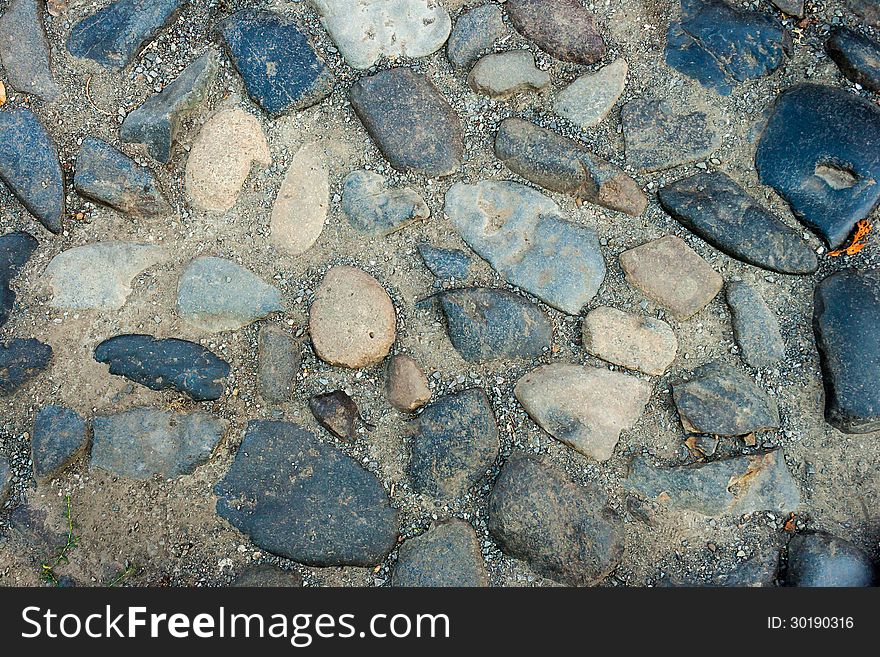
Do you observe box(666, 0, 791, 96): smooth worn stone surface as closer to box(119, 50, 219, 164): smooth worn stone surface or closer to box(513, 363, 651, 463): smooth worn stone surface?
box(513, 363, 651, 463): smooth worn stone surface

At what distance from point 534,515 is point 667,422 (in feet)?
1.61

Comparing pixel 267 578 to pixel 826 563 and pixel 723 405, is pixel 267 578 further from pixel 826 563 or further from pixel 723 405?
pixel 826 563

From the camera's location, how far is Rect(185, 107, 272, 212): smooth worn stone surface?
233cm

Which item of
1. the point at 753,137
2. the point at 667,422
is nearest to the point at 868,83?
the point at 753,137

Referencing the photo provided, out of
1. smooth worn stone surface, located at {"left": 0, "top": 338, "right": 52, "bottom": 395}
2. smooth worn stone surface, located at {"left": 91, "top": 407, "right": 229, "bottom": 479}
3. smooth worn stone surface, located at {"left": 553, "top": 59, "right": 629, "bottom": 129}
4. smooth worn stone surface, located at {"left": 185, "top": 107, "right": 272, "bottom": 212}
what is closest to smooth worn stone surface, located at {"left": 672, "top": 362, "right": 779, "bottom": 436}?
smooth worn stone surface, located at {"left": 553, "top": 59, "right": 629, "bottom": 129}

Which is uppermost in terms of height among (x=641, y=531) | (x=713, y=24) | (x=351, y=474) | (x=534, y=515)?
(x=713, y=24)

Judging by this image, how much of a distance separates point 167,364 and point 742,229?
1795 mm

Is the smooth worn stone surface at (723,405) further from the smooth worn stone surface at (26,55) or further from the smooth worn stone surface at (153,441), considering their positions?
the smooth worn stone surface at (26,55)

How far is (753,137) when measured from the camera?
2303 mm

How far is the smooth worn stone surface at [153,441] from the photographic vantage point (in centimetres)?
218

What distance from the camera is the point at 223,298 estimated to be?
2244 mm

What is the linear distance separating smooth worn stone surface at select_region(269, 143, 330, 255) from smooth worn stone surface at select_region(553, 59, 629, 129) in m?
0.78

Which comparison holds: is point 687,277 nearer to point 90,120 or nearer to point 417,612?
point 417,612

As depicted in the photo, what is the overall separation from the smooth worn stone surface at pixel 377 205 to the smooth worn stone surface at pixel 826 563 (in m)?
1.48
